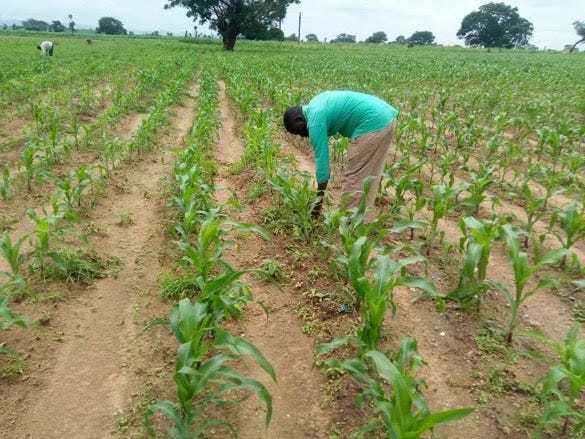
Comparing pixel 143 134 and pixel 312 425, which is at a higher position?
pixel 143 134

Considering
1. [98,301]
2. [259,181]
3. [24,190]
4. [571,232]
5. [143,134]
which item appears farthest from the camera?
[143,134]

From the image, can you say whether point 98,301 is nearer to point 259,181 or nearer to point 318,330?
point 318,330

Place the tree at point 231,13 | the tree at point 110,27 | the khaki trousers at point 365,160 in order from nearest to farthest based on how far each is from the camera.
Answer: the khaki trousers at point 365,160
the tree at point 231,13
the tree at point 110,27

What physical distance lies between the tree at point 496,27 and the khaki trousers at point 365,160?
74.5 meters

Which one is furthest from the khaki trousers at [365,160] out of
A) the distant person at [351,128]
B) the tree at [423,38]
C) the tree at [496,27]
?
the tree at [423,38]

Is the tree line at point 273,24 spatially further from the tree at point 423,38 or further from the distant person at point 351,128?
the distant person at point 351,128

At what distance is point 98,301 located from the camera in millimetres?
3328

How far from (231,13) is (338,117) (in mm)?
30259

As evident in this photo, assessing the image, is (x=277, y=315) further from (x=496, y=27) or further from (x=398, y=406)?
(x=496, y=27)

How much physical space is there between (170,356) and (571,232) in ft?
10.6

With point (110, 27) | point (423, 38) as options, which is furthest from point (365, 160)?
point (423, 38)

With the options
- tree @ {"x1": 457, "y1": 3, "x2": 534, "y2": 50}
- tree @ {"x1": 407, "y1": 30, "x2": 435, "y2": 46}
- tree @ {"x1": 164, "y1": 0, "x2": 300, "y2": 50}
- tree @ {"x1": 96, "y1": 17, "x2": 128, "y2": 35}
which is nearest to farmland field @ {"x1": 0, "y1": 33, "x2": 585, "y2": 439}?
tree @ {"x1": 164, "y1": 0, "x2": 300, "y2": 50}

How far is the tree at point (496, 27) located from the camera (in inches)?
2687

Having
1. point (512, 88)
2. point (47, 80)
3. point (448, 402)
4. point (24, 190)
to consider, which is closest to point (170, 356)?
point (448, 402)
